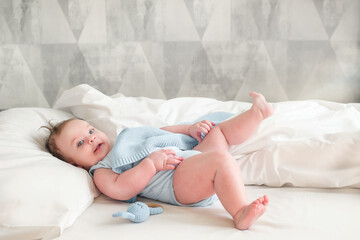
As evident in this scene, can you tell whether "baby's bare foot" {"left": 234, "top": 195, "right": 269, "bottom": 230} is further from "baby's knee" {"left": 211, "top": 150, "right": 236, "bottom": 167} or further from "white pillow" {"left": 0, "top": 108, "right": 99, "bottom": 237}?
"white pillow" {"left": 0, "top": 108, "right": 99, "bottom": 237}

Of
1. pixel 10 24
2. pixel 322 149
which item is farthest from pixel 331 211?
pixel 10 24

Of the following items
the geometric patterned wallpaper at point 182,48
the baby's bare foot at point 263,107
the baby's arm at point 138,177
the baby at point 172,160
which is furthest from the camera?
the geometric patterned wallpaper at point 182,48

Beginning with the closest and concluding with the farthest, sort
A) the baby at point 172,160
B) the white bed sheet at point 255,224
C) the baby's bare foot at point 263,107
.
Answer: the white bed sheet at point 255,224 < the baby at point 172,160 < the baby's bare foot at point 263,107

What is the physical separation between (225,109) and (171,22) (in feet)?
2.26

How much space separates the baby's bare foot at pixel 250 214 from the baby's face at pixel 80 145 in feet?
1.98

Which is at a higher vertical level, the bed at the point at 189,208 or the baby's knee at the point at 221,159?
the baby's knee at the point at 221,159

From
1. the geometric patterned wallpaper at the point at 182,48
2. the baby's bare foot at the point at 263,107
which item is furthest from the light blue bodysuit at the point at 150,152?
the geometric patterned wallpaper at the point at 182,48

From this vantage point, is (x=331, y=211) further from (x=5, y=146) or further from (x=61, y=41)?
(x=61, y=41)

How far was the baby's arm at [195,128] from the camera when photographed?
1.50 metres

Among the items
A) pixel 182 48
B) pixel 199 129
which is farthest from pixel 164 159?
pixel 182 48

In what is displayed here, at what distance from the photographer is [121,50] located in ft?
7.63

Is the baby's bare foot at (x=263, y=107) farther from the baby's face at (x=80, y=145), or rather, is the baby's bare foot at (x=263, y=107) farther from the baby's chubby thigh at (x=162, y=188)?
the baby's face at (x=80, y=145)

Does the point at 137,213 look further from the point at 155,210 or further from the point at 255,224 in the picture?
the point at 255,224

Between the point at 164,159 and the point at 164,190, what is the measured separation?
0.34 feet
